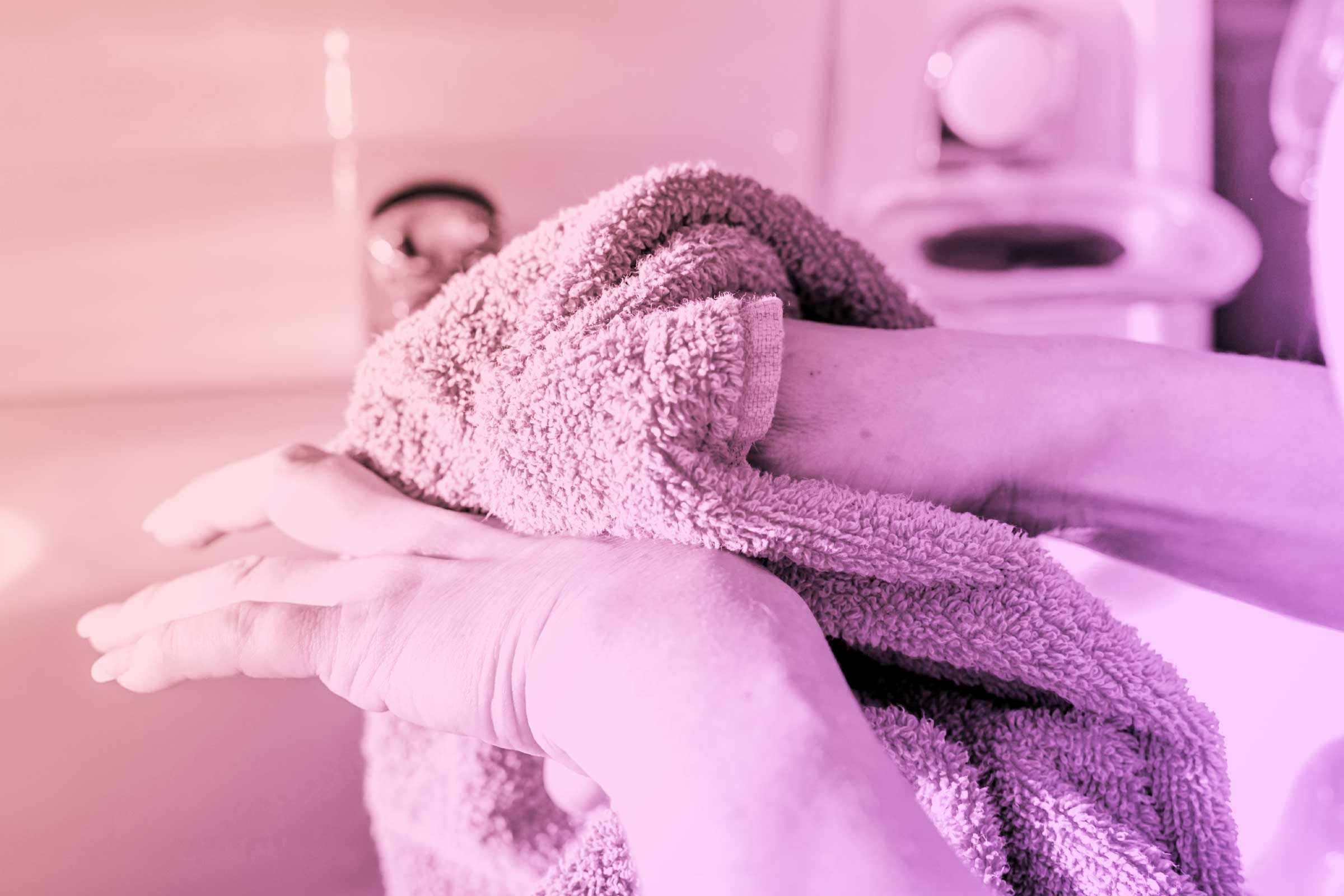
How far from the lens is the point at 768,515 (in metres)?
0.31

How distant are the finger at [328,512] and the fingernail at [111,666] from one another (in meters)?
0.07

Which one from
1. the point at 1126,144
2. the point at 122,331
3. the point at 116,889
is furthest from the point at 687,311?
the point at 1126,144

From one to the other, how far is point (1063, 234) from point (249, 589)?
0.77m

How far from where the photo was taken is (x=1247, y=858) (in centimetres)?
47

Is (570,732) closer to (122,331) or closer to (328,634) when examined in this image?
(328,634)

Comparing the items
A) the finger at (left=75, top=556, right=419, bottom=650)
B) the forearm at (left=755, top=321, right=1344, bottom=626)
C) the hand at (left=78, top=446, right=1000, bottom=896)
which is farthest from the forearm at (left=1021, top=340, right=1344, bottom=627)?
the finger at (left=75, top=556, right=419, bottom=650)

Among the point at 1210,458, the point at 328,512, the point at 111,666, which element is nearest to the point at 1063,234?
the point at 1210,458

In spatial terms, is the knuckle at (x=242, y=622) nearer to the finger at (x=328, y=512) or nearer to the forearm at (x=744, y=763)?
the finger at (x=328, y=512)

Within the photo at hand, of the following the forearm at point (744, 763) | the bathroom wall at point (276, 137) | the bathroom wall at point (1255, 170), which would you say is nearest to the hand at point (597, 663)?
the forearm at point (744, 763)

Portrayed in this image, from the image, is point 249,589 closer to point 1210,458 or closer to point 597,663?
point 597,663

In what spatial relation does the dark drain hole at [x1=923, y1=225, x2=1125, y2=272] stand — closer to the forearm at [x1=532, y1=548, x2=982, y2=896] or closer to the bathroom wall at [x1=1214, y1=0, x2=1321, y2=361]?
the bathroom wall at [x1=1214, y1=0, x2=1321, y2=361]

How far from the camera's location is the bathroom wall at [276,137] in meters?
0.59

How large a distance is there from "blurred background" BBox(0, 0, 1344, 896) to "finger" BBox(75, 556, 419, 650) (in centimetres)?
3

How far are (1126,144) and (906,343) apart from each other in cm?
58
